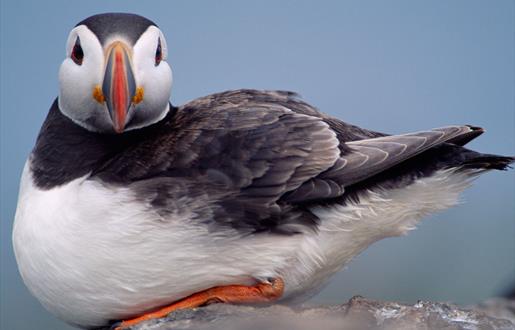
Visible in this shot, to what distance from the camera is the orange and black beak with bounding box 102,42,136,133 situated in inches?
152

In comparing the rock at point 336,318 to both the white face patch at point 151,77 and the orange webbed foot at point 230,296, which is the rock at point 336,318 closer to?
the orange webbed foot at point 230,296

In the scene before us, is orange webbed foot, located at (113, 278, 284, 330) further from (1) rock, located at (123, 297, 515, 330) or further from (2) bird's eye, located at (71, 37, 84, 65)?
(2) bird's eye, located at (71, 37, 84, 65)

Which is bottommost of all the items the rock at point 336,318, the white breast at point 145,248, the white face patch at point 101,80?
the rock at point 336,318

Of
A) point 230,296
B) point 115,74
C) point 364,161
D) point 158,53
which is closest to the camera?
point 115,74

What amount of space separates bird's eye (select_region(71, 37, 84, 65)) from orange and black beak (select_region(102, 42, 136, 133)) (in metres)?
0.23

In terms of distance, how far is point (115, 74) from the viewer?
3.85 metres

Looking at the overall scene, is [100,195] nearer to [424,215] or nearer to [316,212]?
[316,212]

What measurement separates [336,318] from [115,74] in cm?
145

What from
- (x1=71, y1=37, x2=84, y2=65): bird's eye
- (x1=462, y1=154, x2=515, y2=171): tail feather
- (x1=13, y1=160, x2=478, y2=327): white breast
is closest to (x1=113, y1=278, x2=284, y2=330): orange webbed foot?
(x1=13, y1=160, x2=478, y2=327): white breast

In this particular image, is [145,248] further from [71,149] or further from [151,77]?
[151,77]

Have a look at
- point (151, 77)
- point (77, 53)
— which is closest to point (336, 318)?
point (151, 77)

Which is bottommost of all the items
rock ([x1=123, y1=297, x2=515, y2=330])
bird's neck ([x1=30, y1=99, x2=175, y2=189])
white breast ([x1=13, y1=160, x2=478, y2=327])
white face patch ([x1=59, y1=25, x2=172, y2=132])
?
rock ([x1=123, y1=297, x2=515, y2=330])

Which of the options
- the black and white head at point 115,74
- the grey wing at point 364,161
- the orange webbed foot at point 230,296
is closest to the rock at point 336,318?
the orange webbed foot at point 230,296

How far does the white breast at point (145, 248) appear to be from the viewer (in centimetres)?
390
